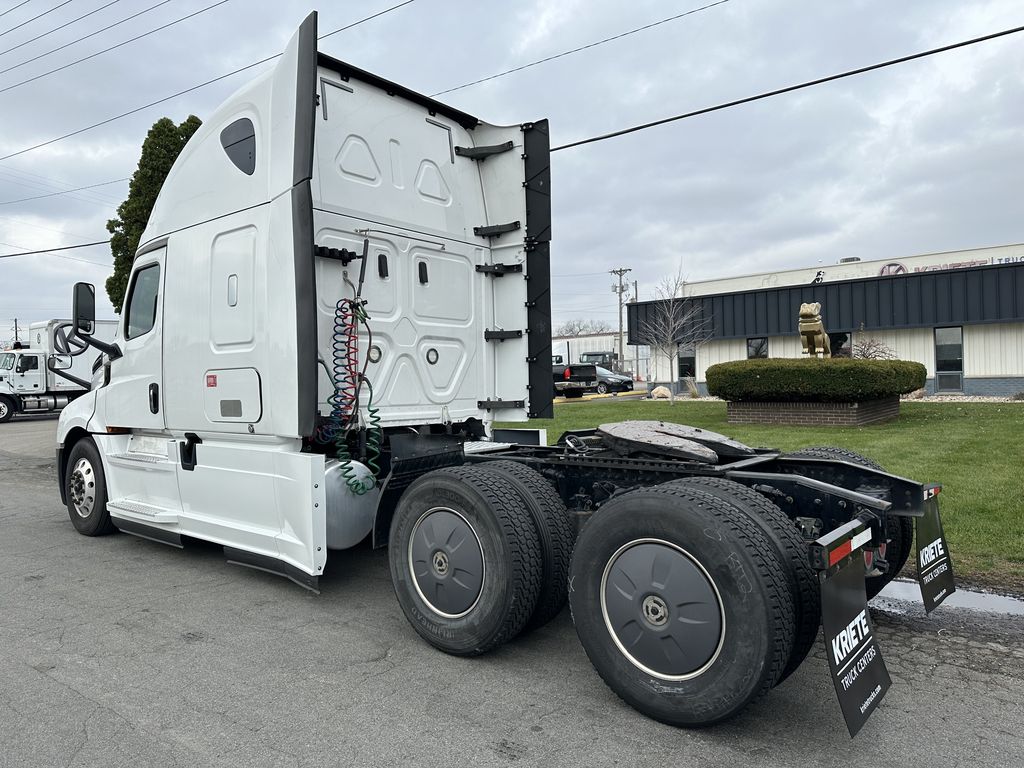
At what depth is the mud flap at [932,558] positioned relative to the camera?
361 cm

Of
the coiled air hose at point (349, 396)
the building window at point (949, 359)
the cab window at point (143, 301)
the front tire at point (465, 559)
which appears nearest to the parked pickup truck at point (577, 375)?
the building window at point (949, 359)

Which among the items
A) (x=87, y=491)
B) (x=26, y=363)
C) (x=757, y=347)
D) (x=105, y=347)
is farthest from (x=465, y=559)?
(x=26, y=363)

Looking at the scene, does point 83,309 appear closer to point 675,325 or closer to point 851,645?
point 851,645

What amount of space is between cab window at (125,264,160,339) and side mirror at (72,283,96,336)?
0.93ft

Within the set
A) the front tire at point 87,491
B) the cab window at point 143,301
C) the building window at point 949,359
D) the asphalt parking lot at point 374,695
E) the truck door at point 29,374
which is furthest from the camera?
the truck door at point 29,374

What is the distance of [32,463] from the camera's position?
45.0 ft

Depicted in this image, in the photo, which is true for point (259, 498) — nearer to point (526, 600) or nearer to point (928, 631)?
point (526, 600)

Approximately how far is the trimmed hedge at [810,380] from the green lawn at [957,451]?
2.36ft

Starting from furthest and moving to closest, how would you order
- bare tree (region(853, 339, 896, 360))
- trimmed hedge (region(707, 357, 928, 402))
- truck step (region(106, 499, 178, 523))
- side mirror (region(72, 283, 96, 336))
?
bare tree (region(853, 339, 896, 360)) < trimmed hedge (region(707, 357, 928, 402)) < side mirror (region(72, 283, 96, 336)) < truck step (region(106, 499, 178, 523))

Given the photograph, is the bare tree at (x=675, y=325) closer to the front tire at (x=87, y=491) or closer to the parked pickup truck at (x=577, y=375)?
the parked pickup truck at (x=577, y=375)

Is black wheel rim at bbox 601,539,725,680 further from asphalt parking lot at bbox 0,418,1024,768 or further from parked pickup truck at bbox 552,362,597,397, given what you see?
parked pickup truck at bbox 552,362,597,397

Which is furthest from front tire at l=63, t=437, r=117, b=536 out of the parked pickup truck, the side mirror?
the parked pickup truck

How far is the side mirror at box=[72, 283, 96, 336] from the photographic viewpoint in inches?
241

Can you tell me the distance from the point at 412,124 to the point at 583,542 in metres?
3.65
